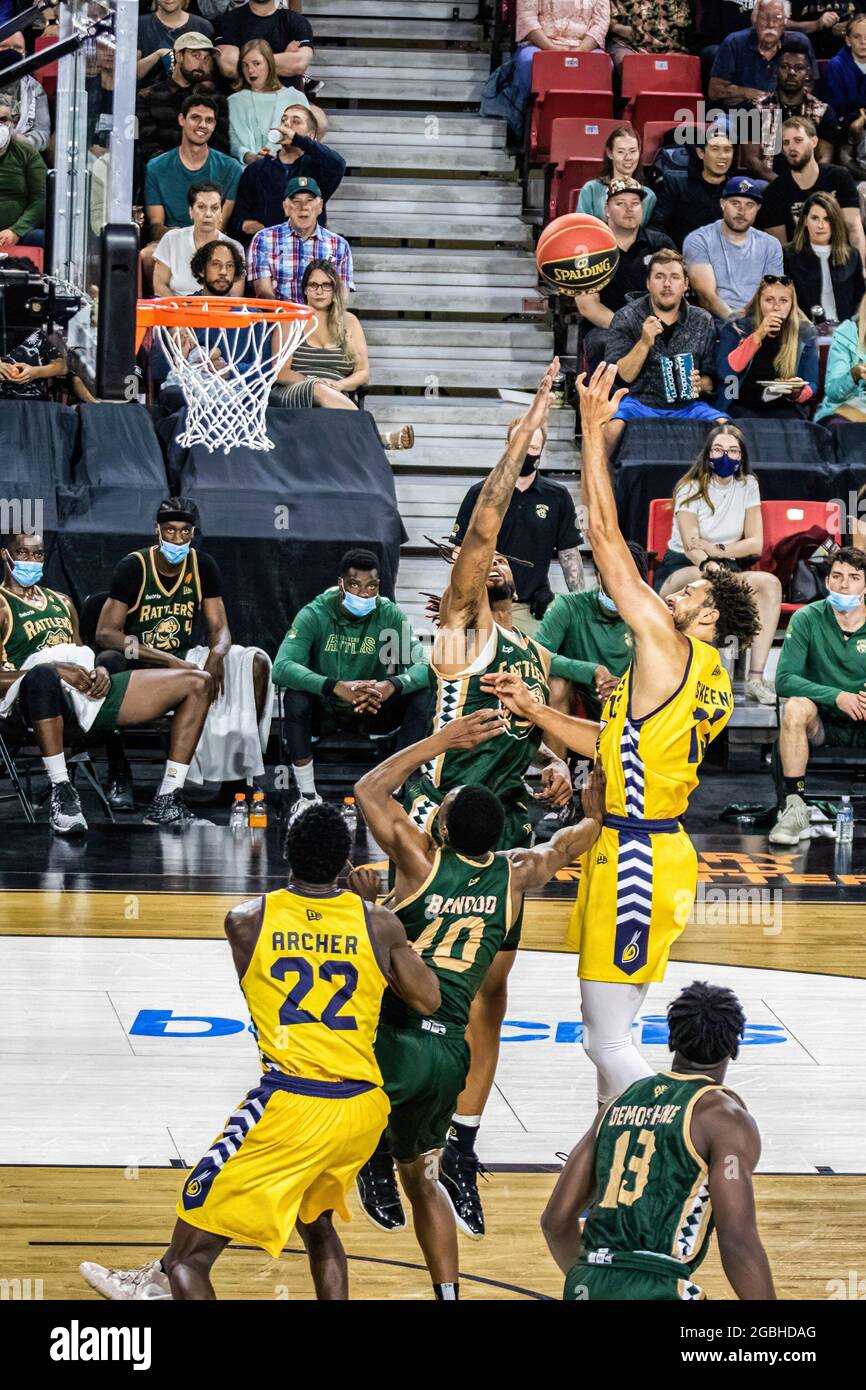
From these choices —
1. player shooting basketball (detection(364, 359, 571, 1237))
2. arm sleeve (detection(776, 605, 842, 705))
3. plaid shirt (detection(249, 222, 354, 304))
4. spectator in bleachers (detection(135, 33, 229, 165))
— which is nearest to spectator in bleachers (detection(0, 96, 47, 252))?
spectator in bleachers (detection(135, 33, 229, 165))

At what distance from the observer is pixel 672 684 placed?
18.7ft

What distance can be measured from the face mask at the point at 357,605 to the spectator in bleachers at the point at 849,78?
6.52 meters

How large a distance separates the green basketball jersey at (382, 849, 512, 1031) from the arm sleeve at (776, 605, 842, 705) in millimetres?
5101

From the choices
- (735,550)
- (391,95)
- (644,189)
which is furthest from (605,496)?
(391,95)

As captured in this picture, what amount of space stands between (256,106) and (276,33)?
2.64 feet

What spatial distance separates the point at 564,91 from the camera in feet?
45.3

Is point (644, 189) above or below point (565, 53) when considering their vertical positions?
below

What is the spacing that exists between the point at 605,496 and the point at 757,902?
3.55 meters

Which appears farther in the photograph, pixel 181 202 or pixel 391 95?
pixel 391 95

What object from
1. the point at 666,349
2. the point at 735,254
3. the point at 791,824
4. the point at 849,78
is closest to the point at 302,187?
the point at 666,349

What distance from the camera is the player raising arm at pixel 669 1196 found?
3834 millimetres

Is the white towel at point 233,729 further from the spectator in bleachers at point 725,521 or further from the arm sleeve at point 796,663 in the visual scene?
the arm sleeve at point 796,663

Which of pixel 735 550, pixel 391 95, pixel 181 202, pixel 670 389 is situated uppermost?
pixel 391 95
